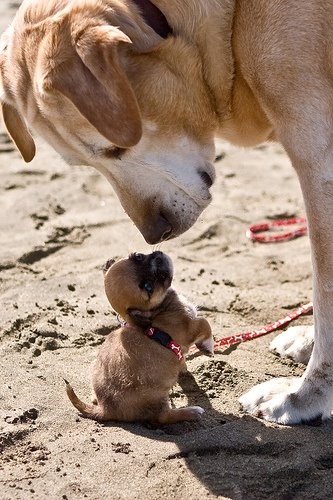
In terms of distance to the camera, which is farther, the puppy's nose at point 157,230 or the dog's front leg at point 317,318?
the puppy's nose at point 157,230

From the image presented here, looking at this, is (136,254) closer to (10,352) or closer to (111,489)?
(10,352)

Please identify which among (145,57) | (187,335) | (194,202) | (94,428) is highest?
(145,57)

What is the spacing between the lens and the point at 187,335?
13.0ft

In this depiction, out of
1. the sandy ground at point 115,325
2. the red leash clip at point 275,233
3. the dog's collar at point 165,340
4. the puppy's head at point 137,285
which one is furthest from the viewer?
the red leash clip at point 275,233

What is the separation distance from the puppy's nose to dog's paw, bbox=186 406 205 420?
736mm

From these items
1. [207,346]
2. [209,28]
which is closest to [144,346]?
[207,346]

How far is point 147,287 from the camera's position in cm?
396

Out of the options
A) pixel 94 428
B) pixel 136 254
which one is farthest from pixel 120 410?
pixel 136 254

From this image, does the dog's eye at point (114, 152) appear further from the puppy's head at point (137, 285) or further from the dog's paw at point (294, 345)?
the dog's paw at point (294, 345)

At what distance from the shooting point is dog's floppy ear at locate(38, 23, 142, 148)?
355 centimetres

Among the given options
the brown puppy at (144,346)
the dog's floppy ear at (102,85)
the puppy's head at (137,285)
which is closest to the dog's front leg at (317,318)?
the brown puppy at (144,346)

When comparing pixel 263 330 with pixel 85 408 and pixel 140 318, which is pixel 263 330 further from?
pixel 85 408

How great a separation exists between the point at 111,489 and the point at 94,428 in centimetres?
40

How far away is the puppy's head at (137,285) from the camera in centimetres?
396
